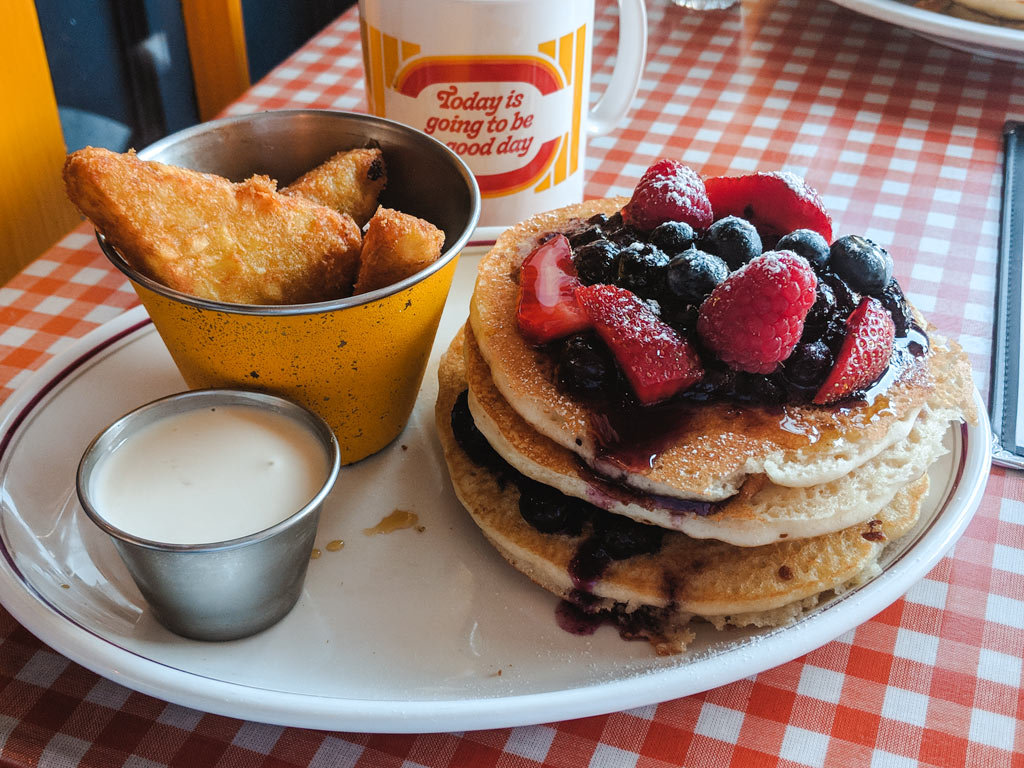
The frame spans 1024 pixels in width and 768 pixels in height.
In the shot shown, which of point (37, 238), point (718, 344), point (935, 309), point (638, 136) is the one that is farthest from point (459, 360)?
point (37, 238)

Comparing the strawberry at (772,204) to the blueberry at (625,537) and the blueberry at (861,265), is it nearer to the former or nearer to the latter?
the blueberry at (861,265)

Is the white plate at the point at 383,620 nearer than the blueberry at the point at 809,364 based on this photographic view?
Yes

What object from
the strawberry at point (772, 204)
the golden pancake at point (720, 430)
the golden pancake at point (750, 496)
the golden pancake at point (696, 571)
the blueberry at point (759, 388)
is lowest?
the golden pancake at point (696, 571)

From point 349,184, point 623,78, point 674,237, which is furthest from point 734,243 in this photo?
point 623,78

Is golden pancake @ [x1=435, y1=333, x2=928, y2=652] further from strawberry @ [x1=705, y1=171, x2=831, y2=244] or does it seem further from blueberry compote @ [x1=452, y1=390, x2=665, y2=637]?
strawberry @ [x1=705, y1=171, x2=831, y2=244]

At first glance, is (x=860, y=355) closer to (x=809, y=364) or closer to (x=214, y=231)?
(x=809, y=364)

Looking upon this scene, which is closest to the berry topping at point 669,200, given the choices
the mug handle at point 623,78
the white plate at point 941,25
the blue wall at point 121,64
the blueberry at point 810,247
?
the blueberry at point 810,247

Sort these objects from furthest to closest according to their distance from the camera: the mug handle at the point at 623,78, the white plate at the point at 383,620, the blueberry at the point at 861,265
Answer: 1. the mug handle at the point at 623,78
2. the blueberry at the point at 861,265
3. the white plate at the point at 383,620

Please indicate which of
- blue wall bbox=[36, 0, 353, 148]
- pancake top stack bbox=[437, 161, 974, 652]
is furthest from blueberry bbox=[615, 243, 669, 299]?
Answer: blue wall bbox=[36, 0, 353, 148]
